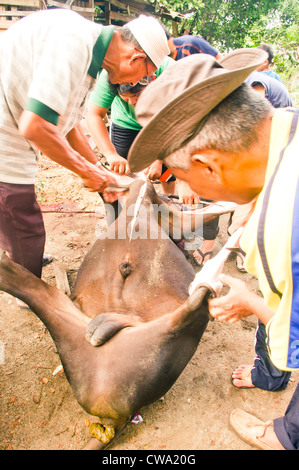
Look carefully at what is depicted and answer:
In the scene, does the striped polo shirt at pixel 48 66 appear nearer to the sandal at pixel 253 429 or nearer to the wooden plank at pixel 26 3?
the sandal at pixel 253 429

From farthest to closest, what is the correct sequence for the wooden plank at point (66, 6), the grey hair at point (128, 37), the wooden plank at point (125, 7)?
the wooden plank at point (125, 7) < the wooden plank at point (66, 6) < the grey hair at point (128, 37)

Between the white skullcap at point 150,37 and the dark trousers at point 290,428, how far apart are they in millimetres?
2200

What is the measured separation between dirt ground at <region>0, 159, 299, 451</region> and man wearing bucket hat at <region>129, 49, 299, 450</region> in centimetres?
116

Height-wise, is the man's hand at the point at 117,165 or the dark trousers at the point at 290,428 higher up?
the man's hand at the point at 117,165

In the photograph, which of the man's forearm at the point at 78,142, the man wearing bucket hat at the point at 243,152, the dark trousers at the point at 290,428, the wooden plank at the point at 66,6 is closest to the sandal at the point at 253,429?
the dark trousers at the point at 290,428

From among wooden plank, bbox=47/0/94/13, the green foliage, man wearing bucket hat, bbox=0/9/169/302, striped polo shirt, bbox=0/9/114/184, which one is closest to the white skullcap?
man wearing bucket hat, bbox=0/9/169/302

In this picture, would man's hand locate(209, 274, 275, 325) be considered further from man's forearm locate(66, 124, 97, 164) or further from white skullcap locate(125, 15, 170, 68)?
man's forearm locate(66, 124, 97, 164)

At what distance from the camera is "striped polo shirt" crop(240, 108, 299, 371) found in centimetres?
95

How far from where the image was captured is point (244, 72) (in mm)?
977

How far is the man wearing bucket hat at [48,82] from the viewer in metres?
1.69

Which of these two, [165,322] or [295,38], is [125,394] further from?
[295,38]

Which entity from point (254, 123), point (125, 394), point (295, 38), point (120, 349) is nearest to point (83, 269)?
point (120, 349)

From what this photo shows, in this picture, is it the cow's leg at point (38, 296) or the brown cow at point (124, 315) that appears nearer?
the brown cow at point (124, 315)

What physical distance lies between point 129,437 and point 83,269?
47.6 inches
